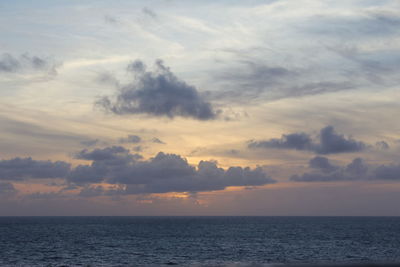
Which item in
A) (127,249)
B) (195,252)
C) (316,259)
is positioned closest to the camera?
(316,259)

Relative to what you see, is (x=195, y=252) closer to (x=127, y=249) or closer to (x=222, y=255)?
(x=222, y=255)

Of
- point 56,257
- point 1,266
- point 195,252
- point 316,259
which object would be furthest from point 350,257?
point 1,266

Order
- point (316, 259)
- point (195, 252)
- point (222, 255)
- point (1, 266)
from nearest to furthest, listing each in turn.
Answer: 1. point (1, 266)
2. point (316, 259)
3. point (222, 255)
4. point (195, 252)

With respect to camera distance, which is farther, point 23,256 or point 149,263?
point 23,256

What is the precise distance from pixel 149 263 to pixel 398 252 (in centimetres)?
6000

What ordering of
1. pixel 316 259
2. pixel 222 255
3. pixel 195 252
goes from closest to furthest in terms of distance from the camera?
pixel 316 259
pixel 222 255
pixel 195 252

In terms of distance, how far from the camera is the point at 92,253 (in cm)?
10981

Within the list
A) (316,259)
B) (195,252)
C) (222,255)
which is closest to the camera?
(316,259)

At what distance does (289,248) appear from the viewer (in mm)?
122500

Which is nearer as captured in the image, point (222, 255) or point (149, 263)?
point (149, 263)

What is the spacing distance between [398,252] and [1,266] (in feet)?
281

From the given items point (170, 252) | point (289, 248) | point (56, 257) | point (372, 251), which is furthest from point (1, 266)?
point (372, 251)

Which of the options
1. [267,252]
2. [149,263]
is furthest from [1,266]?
[267,252]

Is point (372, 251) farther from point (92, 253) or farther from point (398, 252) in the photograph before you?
point (92, 253)
